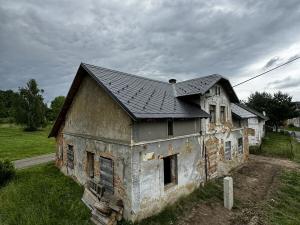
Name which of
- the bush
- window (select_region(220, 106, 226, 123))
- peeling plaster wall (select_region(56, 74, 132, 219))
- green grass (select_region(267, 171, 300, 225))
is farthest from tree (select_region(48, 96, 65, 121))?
green grass (select_region(267, 171, 300, 225))

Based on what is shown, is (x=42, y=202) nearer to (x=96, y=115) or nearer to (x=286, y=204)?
(x=96, y=115)

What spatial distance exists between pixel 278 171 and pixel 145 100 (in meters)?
13.1

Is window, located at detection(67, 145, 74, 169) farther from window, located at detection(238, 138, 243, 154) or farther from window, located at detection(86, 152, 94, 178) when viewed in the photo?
window, located at detection(238, 138, 243, 154)

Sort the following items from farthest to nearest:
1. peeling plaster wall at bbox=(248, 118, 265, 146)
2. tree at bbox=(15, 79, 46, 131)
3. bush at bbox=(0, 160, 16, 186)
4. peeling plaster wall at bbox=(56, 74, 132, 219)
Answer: tree at bbox=(15, 79, 46, 131) < peeling plaster wall at bbox=(248, 118, 265, 146) < bush at bbox=(0, 160, 16, 186) < peeling plaster wall at bbox=(56, 74, 132, 219)

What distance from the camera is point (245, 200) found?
10305 millimetres

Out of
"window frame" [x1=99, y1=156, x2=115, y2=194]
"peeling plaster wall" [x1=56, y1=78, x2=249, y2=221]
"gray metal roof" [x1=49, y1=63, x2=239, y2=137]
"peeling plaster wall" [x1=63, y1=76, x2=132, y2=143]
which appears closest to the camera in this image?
"peeling plaster wall" [x1=56, y1=78, x2=249, y2=221]

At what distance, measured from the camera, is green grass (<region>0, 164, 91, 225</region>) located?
7.85 metres

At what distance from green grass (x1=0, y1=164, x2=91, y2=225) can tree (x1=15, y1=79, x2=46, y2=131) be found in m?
36.5

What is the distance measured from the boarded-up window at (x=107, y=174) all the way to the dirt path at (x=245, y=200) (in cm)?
343

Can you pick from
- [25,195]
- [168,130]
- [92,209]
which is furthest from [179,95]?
[25,195]

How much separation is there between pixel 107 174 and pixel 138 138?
2.59 meters

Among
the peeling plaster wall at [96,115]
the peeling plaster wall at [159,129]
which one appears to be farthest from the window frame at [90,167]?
the peeling plaster wall at [159,129]

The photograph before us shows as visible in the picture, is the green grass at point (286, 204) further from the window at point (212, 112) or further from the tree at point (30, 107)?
the tree at point (30, 107)

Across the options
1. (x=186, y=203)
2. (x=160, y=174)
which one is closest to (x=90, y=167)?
(x=160, y=174)
